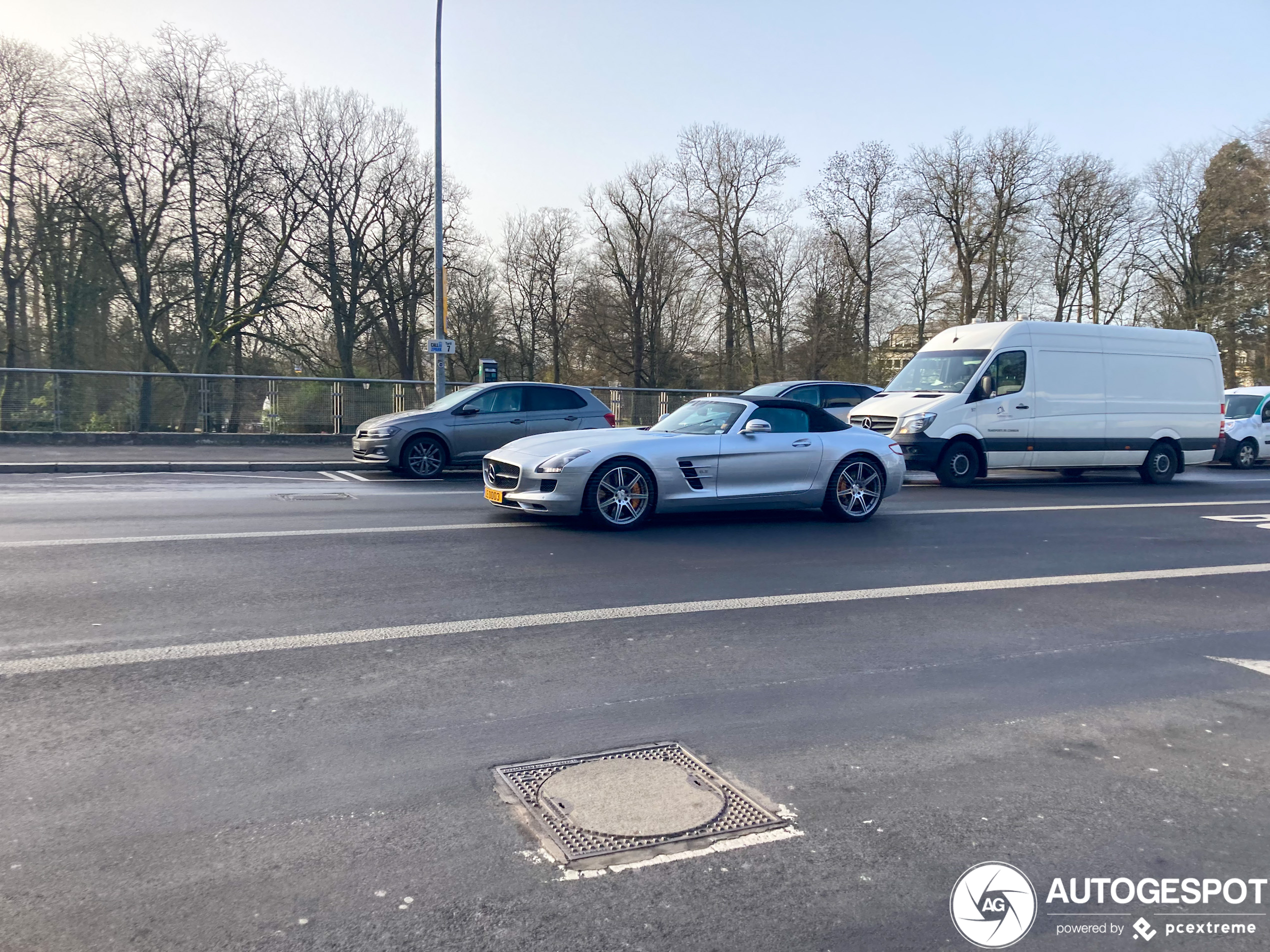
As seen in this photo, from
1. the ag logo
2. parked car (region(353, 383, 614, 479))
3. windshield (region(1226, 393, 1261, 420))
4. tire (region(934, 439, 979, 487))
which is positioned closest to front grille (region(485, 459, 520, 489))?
parked car (region(353, 383, 614, 479))

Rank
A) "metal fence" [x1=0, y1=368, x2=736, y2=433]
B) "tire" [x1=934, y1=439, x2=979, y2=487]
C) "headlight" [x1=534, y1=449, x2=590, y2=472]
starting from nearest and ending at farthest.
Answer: "headlight" [x1=534, y1=449, x2=590, y2=472], "tire" [x1=934, y1=439, x2=979, y2=487], "metal fence" [x1=0, y1=368, x2=736, y2=433]

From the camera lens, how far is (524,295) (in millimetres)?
46562

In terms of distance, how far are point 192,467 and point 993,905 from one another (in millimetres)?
15113

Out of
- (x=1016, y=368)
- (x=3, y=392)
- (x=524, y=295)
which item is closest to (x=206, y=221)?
(x=3, y=392)

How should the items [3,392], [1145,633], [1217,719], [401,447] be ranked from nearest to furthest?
[1217,719]
[1145,633]
[401,447]
[3,392]

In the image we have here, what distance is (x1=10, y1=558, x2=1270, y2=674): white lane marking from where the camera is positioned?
4.83 m

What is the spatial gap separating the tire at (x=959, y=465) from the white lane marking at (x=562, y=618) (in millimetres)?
6364

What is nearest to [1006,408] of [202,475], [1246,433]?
[1246,433]

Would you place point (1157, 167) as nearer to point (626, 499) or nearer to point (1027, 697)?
point (626, 499)

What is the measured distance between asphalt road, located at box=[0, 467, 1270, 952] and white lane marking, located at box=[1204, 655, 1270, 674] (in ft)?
0.28

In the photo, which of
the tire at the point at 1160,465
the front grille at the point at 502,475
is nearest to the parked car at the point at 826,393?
the tire at the point at 1160,465

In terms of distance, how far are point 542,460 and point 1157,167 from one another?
42335mm

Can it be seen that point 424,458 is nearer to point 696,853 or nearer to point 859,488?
point 859,488

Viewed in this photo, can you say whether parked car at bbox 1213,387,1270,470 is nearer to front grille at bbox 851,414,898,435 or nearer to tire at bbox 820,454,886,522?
front grille at bbox 851,414,898,435
